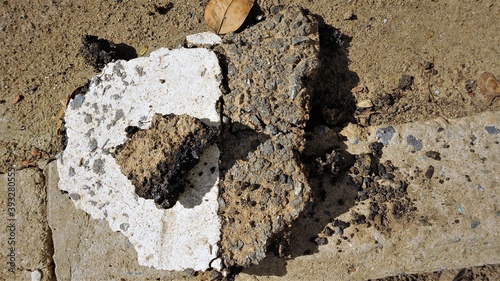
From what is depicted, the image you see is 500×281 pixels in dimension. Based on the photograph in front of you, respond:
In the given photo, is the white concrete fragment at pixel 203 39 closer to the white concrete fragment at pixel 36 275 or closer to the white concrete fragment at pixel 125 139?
the white concrete fragment at pixel 125 139

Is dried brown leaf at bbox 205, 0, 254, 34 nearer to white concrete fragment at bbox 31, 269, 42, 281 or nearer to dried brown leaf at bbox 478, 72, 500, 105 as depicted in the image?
dried brown leaf at bbox 478, 72, 500, 105

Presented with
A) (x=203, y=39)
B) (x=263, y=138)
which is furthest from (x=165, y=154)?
(x=203, y=39)

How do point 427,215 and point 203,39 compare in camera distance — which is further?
point 203,39

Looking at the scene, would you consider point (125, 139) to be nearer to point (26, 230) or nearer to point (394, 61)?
point (26, 230)

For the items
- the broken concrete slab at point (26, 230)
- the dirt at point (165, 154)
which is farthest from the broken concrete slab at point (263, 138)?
the broken concrete slab at point (26, 230)

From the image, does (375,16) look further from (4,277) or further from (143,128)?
(4,277)

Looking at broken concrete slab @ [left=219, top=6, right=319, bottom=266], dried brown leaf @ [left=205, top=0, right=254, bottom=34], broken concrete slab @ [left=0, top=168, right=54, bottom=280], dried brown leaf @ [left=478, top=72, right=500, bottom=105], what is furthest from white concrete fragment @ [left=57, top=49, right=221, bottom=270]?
dried brown leaf @ [left=478, top=72, right=500, bottom=105]
